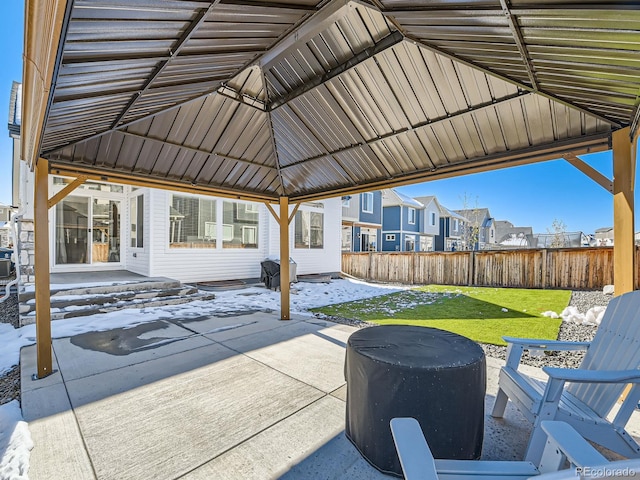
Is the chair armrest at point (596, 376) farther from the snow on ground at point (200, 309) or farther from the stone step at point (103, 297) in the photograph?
the stone step at point (103, 297)

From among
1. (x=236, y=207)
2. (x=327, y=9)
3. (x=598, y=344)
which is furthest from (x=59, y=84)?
(x=236, y=207)

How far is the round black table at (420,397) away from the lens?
6.33ft

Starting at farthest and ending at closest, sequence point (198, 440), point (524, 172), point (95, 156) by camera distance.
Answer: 1. point (524, 172)
2. point (95, 156)
3. point (198, 440)

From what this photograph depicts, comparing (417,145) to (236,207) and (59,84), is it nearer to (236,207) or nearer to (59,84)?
(59,84)

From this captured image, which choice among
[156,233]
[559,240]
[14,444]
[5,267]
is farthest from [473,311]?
[559,240]

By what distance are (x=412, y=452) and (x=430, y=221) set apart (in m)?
26.2

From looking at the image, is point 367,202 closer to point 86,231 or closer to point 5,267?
point 86,231

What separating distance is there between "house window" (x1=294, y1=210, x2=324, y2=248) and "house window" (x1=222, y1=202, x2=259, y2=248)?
1777mm

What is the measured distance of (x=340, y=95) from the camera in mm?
3805

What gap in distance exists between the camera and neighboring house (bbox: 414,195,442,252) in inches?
987

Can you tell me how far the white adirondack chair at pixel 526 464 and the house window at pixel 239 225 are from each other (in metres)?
9.51

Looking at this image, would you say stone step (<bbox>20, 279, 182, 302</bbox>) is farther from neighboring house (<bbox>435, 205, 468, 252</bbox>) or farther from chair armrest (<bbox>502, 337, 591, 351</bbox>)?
neighboring house (<bbox>435, 205, 468, 252</bbox>)

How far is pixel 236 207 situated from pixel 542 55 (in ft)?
30.5

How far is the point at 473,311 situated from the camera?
7176 mm
